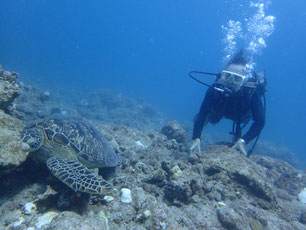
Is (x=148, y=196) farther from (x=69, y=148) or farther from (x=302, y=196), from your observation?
(x=302, y=196)

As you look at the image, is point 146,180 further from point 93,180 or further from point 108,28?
point 108,28

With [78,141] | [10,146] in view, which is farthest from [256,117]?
[10,146]

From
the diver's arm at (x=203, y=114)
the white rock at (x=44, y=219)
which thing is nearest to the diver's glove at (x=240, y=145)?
the diver's arm at (x=203, y=114)

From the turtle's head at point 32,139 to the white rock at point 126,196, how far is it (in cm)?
157

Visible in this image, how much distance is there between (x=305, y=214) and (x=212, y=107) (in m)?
3.35

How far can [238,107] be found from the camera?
5.52 metres

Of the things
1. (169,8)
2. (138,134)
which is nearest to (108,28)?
(169,8)

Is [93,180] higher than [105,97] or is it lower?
lower

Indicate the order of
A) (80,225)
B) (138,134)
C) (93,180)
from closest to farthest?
(80,225) → (93,180) → (138,134)

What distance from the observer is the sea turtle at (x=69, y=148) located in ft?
8.99

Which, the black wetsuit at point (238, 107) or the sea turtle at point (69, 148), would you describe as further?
the black wetsuit at point (238, 107)

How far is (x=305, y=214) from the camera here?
12.9 ft

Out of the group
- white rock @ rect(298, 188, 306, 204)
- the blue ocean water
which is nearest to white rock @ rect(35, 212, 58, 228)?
white rock @ rect(298, 188, 306, 204)

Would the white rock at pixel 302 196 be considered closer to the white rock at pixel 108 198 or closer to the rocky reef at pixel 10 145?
the white rock at pixel 108 198
